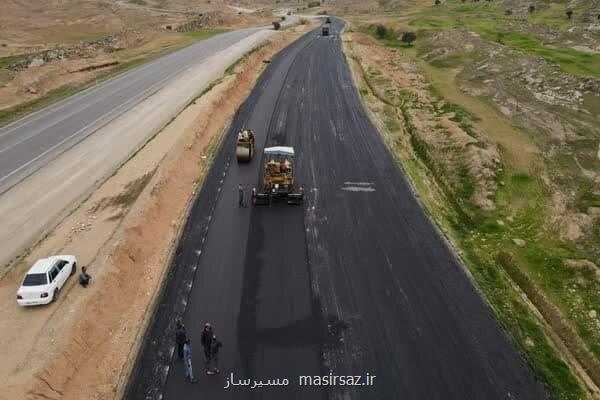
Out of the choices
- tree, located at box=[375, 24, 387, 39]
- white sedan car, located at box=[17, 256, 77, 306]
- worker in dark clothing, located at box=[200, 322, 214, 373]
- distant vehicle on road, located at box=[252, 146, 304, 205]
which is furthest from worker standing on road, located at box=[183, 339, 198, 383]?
tree, located at box=[375, 24, 387, 39]

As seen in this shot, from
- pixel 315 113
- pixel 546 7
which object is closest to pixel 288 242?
pixel 315 113

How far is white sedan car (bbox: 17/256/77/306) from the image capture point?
1791 centimetres

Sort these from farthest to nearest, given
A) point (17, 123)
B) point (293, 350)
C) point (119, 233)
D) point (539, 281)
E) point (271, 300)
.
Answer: point (17, 123), point (119, 233), point (539, 281), point (271, 300), point (293, 350)

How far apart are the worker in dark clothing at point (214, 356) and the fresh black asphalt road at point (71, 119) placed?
2276 cm

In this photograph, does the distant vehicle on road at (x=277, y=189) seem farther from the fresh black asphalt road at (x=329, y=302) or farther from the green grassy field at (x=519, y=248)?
the green grassy field at (x=519, y=248)

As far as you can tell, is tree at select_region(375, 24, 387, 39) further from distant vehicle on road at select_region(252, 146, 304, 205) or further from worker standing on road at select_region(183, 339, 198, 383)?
worker standing on road at select_region(183, 339, 198, 383)

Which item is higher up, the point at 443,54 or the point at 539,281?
the point at 443,54

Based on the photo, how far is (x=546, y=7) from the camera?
9438 cm

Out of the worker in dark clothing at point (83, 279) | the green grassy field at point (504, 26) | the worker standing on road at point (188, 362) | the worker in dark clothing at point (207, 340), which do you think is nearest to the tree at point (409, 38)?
the green grassy field at point (504, 26)

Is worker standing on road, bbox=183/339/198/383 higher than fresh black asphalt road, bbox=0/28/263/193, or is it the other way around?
fresh black asphalt road, bbox=0/28/263/193

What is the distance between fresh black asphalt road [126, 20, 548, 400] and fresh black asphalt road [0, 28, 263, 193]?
15.1 meters

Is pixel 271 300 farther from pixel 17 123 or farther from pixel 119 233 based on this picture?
pixel 17 123

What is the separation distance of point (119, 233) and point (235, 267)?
22.7 ft

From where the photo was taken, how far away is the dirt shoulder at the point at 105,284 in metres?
14.9
